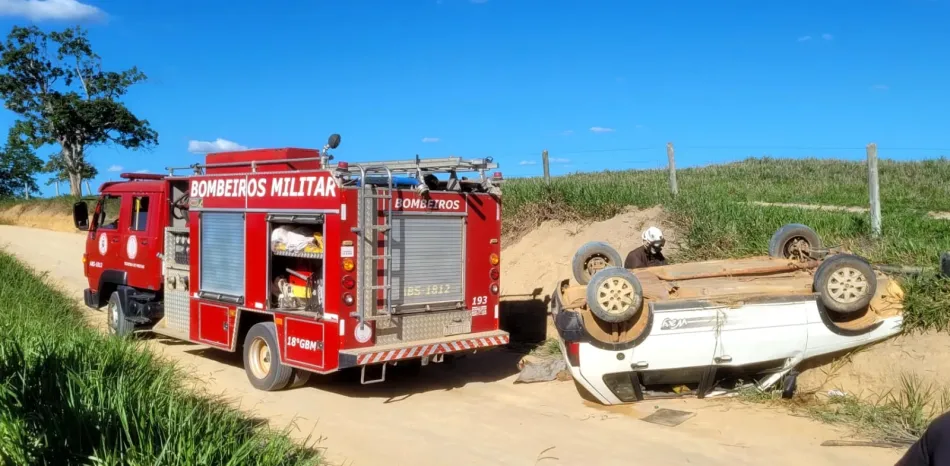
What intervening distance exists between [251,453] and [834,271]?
5608mm

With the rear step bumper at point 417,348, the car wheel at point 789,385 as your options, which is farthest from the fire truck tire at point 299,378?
the car wheel at point 789,385

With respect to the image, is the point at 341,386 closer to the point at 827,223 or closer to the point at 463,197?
the point at 463,197

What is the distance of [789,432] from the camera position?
23.4 ft

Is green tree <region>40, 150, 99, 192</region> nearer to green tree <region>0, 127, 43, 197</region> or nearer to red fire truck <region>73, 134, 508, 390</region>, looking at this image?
green tree <region>0, 127, 43, 197</region>

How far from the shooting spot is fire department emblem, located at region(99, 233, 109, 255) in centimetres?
1322

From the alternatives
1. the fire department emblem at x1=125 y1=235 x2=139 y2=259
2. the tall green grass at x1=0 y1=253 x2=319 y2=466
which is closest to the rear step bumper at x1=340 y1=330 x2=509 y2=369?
the tall green grass at x1=0 y1=253 x2=319 y2=466

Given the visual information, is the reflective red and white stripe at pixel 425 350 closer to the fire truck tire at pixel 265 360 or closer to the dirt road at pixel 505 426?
the dirt road at pixel 505 426

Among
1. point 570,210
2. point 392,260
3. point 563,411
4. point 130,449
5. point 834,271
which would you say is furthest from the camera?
point 570,210

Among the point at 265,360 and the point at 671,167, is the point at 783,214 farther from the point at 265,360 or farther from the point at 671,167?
the point at 265,360

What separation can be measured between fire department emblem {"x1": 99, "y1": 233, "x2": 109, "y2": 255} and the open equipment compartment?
5202 mm

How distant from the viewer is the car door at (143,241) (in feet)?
39.0

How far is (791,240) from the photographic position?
30.7ft

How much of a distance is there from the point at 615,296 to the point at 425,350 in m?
2.41

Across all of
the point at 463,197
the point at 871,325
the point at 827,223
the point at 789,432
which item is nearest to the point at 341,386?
the point at 463,197
